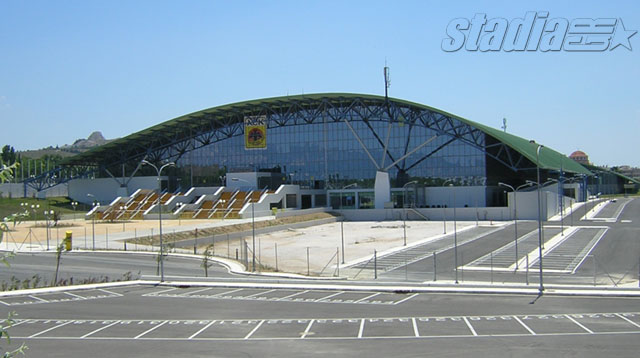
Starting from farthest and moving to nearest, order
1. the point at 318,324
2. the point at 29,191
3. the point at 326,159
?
the point at 29,191
the point at 326,159
the point at 318,324

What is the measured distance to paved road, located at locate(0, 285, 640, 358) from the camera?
17797 millimetres

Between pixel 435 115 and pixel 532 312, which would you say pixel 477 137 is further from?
pixel 532 312

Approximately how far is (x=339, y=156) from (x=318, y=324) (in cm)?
7818

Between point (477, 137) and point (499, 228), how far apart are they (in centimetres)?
2152

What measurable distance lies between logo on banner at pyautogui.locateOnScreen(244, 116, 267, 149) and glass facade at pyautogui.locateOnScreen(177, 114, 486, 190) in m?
1.28

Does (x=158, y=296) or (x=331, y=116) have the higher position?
(x=331, y=116)

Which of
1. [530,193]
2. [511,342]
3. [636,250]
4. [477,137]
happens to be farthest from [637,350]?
[477,137]

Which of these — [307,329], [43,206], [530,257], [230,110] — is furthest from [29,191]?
[307,329]

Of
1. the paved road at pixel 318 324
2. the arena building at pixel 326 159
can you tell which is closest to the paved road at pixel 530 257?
the paved road at pixel 318 324

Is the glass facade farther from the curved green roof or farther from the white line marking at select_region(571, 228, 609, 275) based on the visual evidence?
the white line marking at select_region(571, 228, 609, 275)

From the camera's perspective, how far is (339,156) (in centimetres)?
9919

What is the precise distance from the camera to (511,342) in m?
18.2

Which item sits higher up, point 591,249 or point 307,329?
A: point 307,329

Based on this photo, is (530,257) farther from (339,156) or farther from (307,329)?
(339,156)
